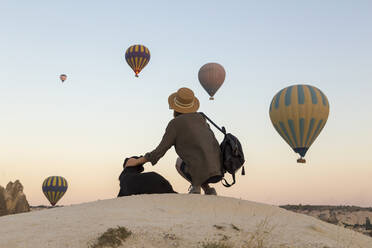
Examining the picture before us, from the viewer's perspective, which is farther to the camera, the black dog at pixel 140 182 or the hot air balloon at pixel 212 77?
the hot air balloon at pixel 212 77

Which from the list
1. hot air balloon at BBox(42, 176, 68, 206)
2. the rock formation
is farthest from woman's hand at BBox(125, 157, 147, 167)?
hot air balloon at BBox(42, 176, 68, 206)

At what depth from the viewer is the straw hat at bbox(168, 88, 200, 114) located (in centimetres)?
816

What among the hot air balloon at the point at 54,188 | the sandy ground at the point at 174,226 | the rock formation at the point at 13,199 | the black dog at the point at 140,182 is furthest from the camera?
the hot air balloon at the point at 54,188

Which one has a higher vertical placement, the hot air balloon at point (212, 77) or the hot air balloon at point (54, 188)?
the hot air balloon at point (212, 77)

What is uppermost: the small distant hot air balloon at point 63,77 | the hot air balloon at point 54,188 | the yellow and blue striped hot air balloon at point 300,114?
the small distant hot air balloon at point 63,77

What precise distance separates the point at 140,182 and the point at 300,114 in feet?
65.9

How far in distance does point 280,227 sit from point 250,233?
76 centimetres

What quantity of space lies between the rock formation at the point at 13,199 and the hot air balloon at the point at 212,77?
1915 cm

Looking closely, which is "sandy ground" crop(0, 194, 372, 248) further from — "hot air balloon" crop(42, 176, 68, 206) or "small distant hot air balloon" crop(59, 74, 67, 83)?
"small distant hot air balloon" crop(59, 74, 67, 83)

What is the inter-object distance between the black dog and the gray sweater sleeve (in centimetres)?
35

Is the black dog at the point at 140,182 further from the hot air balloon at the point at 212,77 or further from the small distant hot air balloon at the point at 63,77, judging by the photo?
the small distant hot air balloon at the point at 63,77

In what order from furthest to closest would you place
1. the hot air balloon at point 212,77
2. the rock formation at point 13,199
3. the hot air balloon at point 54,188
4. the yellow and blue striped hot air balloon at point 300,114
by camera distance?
1. the hot air balloon at point 54,188
2. the hot air balloon at point 212,77
3. the rock formation at point 13,199
4. the yellow and blue striped hot air balloon at point 300,114

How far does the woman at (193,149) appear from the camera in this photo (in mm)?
7633

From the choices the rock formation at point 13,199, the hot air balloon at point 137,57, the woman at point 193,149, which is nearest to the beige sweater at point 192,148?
the woman at point 193,149
